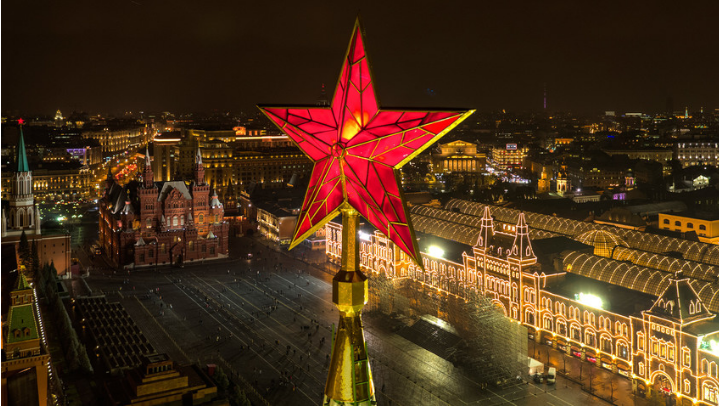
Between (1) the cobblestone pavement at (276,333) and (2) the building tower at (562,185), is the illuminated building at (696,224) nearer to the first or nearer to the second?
(1) the cobblestone pavement at (276,333)

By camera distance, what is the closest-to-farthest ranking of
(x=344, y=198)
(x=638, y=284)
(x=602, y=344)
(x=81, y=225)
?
1. (x=344, y=198)
2. (x=602, y=344)
3. (x=638, y=284)
4. (x=81, y=225)

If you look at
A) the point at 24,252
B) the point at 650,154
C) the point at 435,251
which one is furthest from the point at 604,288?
the point at 650,154

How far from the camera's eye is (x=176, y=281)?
166 ft

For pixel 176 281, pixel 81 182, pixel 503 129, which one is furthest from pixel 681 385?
pixel 503 129

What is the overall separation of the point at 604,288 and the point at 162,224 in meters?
37.7

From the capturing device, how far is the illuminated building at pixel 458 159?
342 feet

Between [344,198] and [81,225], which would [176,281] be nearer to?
[81,225]

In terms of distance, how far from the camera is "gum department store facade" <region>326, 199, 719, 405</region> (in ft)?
93.1

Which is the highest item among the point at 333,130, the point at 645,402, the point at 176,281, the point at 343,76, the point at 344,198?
the point at 343,76

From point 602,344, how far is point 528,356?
362cm

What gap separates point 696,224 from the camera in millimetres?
48438

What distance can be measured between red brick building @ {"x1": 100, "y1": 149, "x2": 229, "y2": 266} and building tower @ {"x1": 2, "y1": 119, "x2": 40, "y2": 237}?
6905 millimetres

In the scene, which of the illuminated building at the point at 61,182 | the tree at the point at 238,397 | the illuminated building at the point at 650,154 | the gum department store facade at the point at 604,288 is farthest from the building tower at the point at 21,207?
the illuminated building at the point at 650,154

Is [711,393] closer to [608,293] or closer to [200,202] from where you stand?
[608,293]
